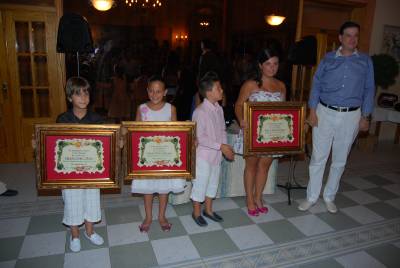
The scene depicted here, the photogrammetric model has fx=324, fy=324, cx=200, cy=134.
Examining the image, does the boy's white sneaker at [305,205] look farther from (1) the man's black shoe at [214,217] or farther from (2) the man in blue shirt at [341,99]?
(1) the man's black shoe at [214,217]

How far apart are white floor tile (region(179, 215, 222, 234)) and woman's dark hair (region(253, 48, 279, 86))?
148 centimetres

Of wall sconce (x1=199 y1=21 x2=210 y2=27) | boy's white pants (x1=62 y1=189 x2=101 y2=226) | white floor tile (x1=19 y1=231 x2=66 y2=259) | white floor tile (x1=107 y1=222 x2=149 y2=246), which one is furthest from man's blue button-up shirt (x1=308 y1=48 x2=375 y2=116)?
wall sconce (x1=199 y1=21 x2=210 y2=27)

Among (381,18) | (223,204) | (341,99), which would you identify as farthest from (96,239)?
(381,18)

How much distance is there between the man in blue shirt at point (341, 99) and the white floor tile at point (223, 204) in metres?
0.99

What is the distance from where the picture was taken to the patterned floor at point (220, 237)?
8.92 feet

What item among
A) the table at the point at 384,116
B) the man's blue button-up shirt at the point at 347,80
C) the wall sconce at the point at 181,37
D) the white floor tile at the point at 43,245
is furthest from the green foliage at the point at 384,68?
the wall sconce at the point at 181,37

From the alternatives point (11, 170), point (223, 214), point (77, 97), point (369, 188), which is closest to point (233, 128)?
point (223, 214)

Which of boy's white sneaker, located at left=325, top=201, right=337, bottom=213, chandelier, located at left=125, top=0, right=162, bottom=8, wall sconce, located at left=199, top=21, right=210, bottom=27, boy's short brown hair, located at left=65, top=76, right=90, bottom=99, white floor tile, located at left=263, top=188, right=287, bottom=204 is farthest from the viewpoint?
wall sconce, located at left=199, top=21, right=210, bottom=27

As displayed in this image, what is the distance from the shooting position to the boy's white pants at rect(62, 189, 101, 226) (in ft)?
8.71

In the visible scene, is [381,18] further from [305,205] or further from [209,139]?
[209,139]

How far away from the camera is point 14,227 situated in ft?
10.2

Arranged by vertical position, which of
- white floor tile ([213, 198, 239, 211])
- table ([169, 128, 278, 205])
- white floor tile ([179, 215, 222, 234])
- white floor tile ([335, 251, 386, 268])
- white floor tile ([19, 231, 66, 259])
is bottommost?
white floor tile ([335, 251, 386, 268])

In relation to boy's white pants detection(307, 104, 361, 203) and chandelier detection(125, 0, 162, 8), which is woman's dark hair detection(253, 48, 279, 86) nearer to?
boy's white pants detection(307, 104, 361, 203)

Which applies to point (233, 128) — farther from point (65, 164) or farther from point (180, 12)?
point (180, 12)
